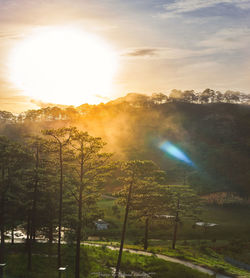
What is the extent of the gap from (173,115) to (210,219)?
137093 millimetres

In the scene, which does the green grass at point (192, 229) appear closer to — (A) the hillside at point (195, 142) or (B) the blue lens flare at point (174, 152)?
(A) the hillside at point (195, 142)

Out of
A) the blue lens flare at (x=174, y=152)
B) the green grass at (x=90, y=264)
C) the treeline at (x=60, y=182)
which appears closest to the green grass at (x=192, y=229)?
the green grass at (x=90, y=264)

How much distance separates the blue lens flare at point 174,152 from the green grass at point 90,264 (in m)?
98.5

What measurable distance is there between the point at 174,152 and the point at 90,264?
380ft

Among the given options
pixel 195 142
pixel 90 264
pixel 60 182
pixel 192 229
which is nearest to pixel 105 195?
pixel 192 229

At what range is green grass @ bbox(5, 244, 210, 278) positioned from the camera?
2758 cm

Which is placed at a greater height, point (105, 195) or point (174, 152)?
point (174, 152)

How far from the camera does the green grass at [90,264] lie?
27.6 meters

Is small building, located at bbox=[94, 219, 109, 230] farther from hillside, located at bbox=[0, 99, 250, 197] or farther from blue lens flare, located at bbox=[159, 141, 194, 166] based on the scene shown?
blue lens flare, located at bbox=[159, 141, 194, 166]

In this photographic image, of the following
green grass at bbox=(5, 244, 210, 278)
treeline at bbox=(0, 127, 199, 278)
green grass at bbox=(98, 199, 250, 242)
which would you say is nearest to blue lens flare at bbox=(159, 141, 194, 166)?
green grass at bbox=(98, 199, 250, 242)

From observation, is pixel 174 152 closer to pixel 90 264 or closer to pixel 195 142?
pixel 195 142

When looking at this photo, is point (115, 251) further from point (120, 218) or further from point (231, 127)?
point (231, 127)

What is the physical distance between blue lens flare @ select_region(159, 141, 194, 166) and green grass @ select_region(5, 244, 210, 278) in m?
98.5

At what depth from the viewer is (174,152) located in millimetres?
143125
